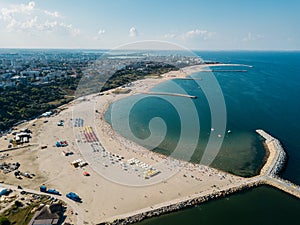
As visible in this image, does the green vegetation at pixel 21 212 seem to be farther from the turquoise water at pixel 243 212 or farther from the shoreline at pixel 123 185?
the turquoise water at pixel 243 212

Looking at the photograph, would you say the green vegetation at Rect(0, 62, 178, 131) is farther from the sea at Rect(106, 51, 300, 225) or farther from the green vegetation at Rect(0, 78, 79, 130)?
the sea at Rect(106, 51, 300, 225)

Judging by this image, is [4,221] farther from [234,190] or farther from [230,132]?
[230,132]

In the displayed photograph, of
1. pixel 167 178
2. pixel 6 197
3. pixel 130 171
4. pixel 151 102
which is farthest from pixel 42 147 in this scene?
pixel 151 102

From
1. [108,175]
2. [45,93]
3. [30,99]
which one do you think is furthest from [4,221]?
[45,93]

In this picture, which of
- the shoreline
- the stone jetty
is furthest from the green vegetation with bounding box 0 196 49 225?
the stone jetty

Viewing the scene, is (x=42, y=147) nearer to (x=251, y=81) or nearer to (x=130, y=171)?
(x=130, y=171)

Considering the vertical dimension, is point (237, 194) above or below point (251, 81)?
below

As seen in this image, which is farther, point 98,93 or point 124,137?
point 98,93
